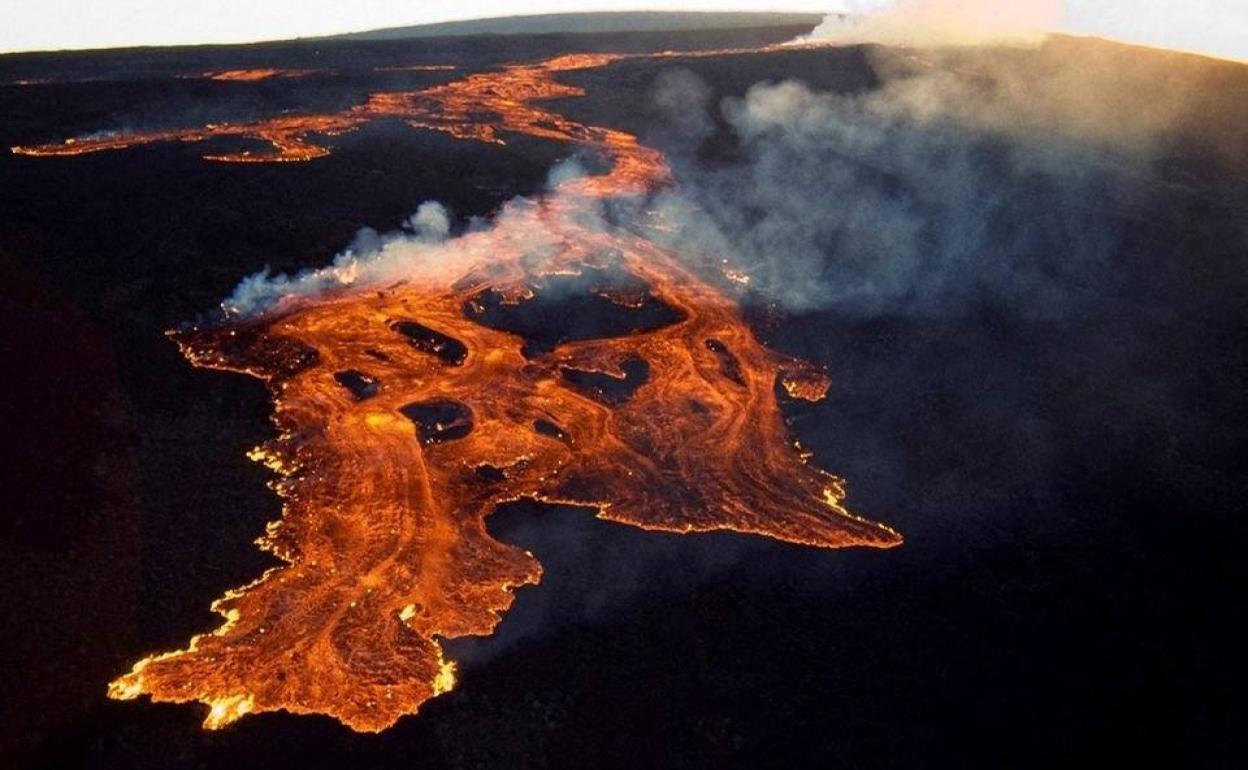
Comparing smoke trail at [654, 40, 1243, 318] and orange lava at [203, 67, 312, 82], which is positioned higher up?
orange lava at [203, 67, 312, 82]

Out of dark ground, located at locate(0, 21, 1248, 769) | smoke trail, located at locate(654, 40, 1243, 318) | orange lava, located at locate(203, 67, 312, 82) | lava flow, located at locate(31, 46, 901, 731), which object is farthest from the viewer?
orange lava, located at locate(203, 67, 312, 82)

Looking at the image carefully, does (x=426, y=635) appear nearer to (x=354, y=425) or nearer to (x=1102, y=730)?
(x=354, y=425)

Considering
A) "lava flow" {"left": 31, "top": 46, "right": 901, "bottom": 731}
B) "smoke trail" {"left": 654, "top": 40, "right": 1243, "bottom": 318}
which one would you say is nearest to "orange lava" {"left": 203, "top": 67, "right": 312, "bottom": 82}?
"smoke trail" {"left": 654, "top": 40, "right": 1243, "bottom": 318}

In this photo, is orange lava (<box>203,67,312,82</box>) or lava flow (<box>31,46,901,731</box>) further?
orange lava (<box>203,67,312,82</box>)

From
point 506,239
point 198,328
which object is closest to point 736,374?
point 506,239

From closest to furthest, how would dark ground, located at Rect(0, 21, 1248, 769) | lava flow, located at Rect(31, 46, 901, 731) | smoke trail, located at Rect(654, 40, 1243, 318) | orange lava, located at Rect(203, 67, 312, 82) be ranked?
1. dark ground, located at Rect(0, 21, 1248, 769)
2. lava flow, located at Rect(31, 46, 901, 731)
3. smoke trail, located at Rect(654, 40, 1243, 318)
4. orange lava, located at Rect(203, 67, 312, 82)

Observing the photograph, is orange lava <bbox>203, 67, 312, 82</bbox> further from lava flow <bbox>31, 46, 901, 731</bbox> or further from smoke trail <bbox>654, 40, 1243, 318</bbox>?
lava flow <bbox>31, 46, 901, 731</bbox>
